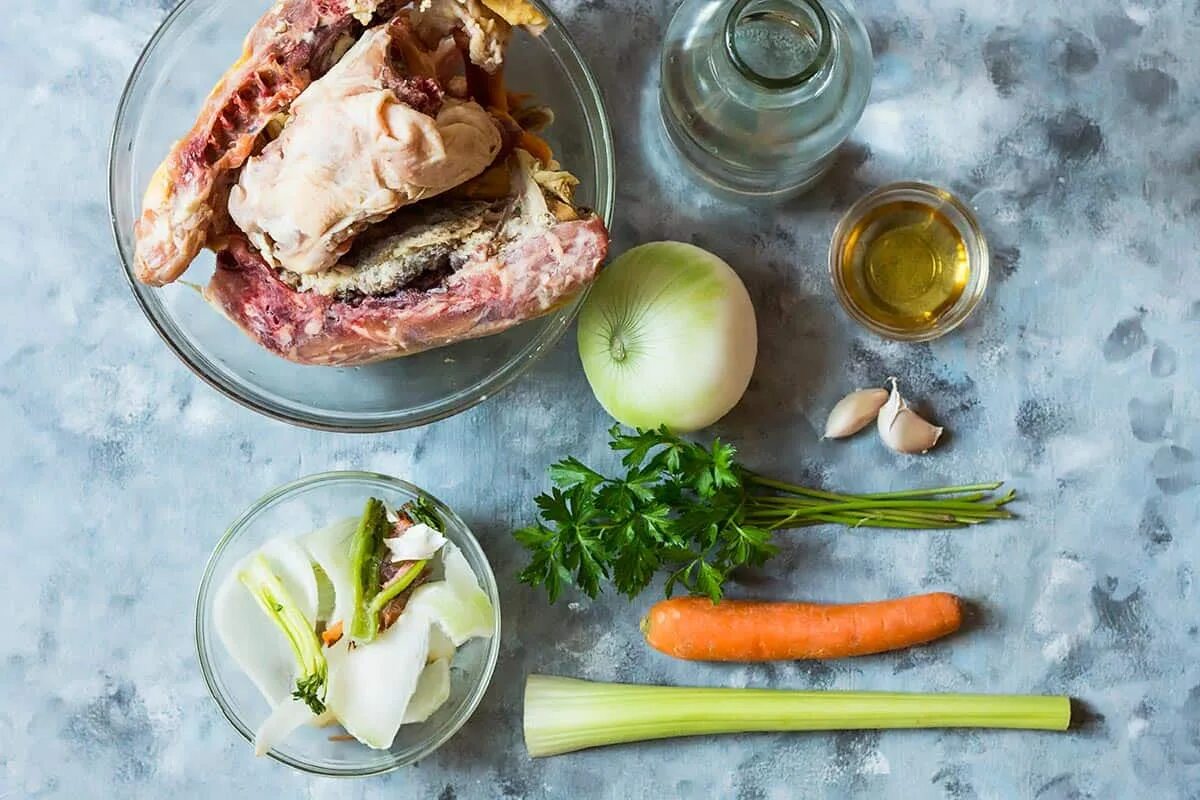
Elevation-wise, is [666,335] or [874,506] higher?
[666,335]

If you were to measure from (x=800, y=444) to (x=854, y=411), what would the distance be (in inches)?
4.0

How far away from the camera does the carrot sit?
5.64 feet

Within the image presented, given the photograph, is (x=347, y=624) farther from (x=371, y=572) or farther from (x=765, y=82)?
(x=765, y=82)

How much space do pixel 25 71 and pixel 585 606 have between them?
1.19m

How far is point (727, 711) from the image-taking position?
170cm

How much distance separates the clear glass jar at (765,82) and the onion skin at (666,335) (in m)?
0.17

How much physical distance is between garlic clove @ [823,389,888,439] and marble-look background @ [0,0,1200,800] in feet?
0.12

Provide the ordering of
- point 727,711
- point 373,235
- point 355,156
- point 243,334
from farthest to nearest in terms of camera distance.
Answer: point 727,711
point 243,334
point 373,235
point 355,156

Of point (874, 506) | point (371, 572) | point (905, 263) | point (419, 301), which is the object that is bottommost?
point (874, 506)

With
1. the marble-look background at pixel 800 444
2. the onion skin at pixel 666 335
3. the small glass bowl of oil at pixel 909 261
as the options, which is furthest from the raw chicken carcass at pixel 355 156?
the small glass bowl of oil at pixel 909 261

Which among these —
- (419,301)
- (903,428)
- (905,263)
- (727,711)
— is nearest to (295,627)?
(419,301)

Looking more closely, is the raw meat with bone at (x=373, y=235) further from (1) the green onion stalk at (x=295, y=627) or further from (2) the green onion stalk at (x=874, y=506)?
(2) the green onion stalk at (x=874, y=506)

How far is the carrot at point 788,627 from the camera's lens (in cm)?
172

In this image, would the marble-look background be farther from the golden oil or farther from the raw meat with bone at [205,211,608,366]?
the raw meat with bone at [205,211,608,366]
